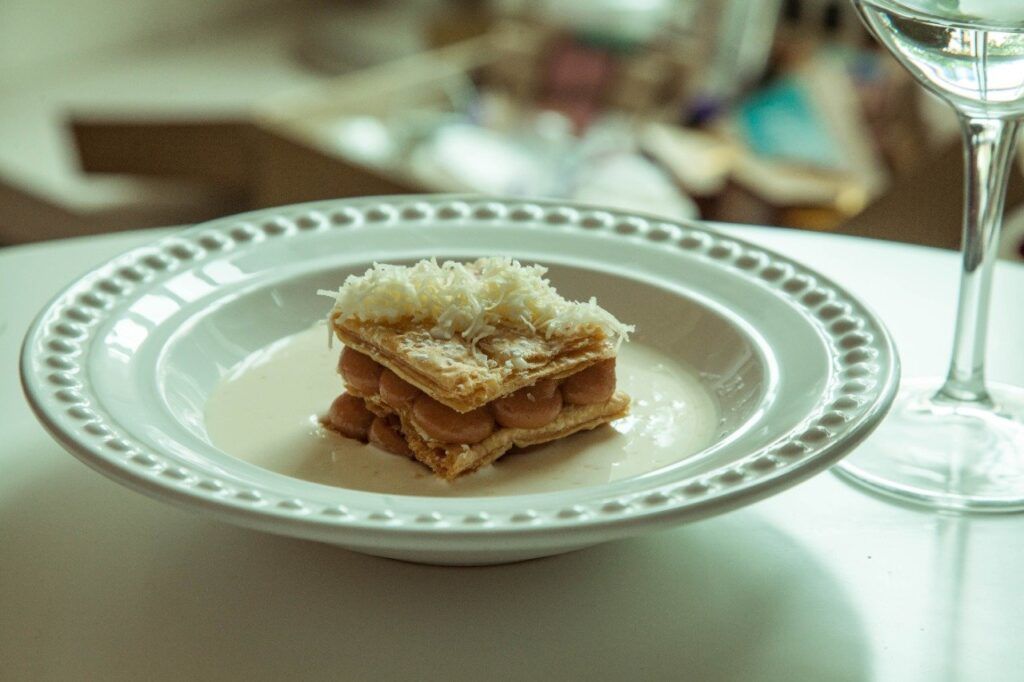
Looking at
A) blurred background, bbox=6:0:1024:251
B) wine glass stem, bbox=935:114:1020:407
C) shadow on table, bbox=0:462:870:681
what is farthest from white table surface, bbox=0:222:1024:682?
blurred background, bbox=6:0:1024:251

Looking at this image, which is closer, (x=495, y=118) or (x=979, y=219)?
(x=979, y=219)

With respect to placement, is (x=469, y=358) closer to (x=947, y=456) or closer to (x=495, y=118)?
(x=947, y=456)

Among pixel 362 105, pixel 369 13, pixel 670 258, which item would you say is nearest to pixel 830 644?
pixel 670 258

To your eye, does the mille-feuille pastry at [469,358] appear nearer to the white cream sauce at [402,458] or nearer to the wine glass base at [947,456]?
the white cream sauce at [402,458]

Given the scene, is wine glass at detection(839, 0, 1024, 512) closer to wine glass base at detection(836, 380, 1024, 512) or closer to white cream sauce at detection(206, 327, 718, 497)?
wine glass base at detection(836, 380, 1024, 512)

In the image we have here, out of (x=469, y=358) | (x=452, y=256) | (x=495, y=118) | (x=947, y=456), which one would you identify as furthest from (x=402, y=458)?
(x=495, y=118)

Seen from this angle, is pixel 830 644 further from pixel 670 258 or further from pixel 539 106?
pixel 539 106
